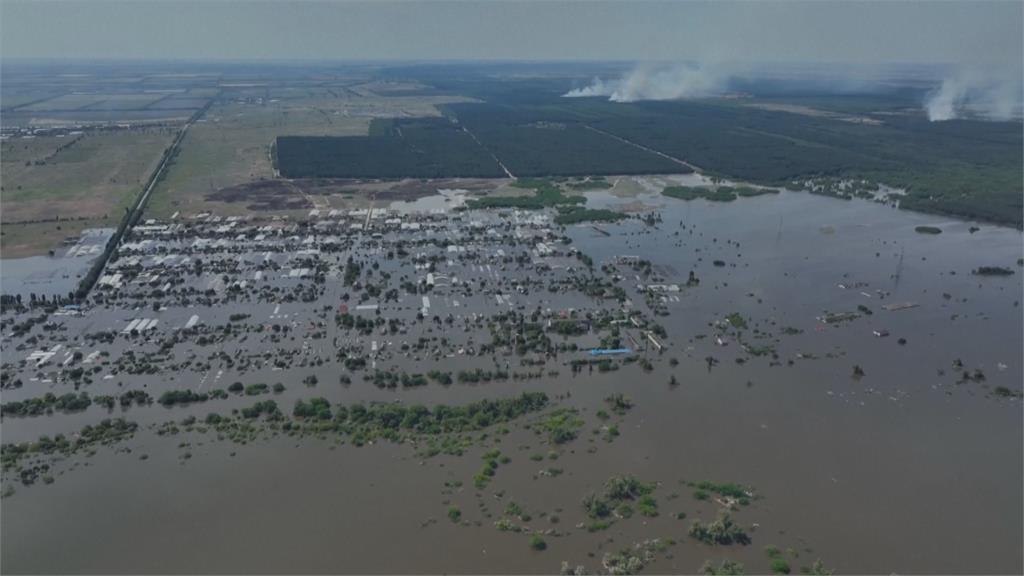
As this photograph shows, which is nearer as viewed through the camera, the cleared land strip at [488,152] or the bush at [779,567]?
the bush at [779,567]

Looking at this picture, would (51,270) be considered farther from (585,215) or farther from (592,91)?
(592,91)

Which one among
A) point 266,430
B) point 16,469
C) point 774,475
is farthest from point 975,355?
point 16,469

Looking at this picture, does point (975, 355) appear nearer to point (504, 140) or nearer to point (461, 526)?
point (461, 526)

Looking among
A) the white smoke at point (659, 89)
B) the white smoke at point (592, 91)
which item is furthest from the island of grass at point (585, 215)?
the white smoke at point (592, 91)

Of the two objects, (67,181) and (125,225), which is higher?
(67,181)

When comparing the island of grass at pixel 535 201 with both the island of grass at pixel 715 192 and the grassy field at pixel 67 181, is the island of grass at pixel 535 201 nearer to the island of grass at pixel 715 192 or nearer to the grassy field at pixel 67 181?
Result: the island of grass at pixel 715 192

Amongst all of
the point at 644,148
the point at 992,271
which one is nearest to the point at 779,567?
the point at 992,271
